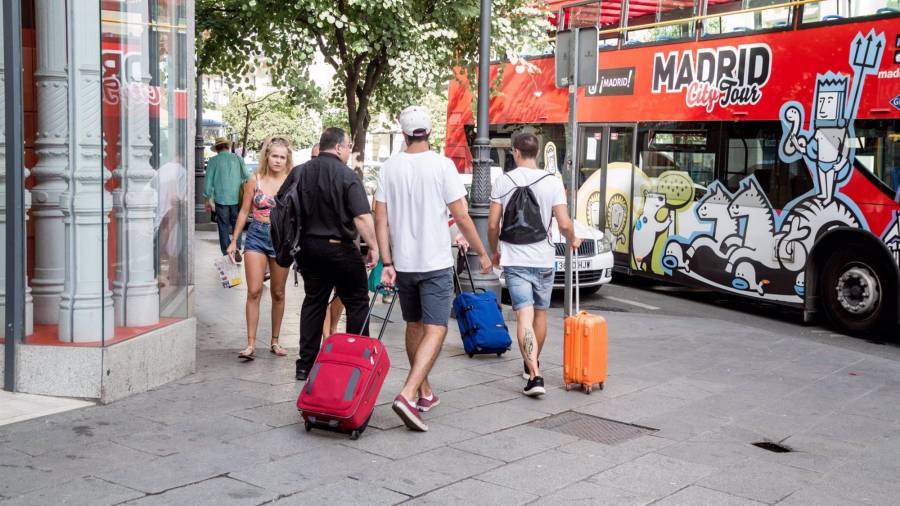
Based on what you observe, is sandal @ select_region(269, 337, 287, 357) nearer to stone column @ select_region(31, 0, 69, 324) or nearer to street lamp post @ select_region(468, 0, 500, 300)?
stone column @ select_region(31, 0, 69, 324)

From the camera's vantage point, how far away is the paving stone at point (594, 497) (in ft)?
16.2

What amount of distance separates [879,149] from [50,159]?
7.93m

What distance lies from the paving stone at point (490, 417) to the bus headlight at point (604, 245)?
6.56 metres

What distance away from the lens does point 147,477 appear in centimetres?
501

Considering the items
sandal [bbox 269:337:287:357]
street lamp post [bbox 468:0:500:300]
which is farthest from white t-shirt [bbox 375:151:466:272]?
street lamp post [bbox 468:0:500:300]

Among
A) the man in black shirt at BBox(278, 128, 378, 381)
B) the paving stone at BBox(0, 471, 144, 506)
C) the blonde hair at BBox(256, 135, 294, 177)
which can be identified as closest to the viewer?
the paving stone at BBox(0, 471, 144, 506)

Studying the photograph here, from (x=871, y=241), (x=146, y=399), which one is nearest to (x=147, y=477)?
(x=146, y=399)

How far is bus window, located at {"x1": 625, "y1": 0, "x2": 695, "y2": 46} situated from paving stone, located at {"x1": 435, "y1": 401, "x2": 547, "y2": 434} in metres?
7.79

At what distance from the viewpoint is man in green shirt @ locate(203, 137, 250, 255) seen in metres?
15.4

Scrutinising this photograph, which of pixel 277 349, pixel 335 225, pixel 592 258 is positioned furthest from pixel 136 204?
pixel 592 258

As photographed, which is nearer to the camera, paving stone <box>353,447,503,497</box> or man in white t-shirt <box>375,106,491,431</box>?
paving stone <box>353,447,503,497</box>

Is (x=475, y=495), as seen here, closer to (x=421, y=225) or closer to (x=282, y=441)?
(x=282, y=441)

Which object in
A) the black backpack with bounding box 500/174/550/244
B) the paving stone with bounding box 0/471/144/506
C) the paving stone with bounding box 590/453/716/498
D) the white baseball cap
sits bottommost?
the paving stone with bounding box 590/453/716/498

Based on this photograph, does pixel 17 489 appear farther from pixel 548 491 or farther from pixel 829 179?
pixel 829 179
